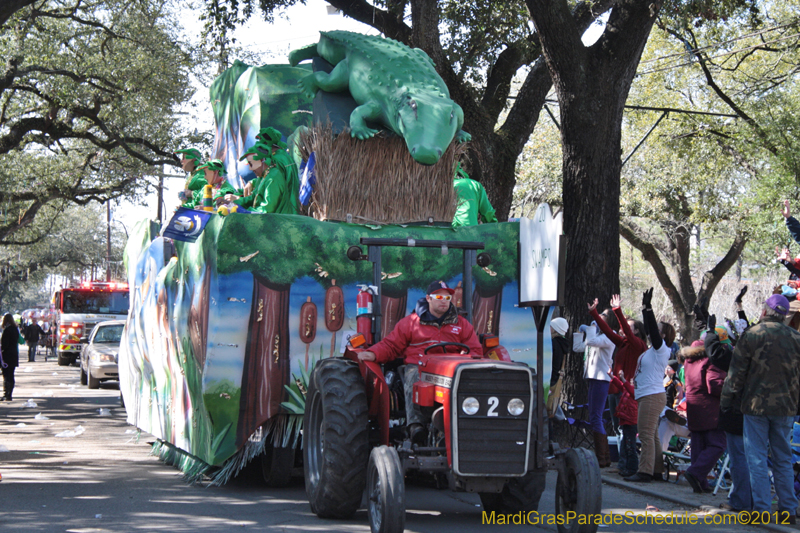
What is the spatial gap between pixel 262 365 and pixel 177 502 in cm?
137

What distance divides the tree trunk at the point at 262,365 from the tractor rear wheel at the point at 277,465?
57 centimetres

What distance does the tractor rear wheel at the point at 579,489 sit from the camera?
19.3ft

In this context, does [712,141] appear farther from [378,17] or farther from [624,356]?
[624,356]

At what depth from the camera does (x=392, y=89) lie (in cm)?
940

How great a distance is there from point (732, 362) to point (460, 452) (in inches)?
113

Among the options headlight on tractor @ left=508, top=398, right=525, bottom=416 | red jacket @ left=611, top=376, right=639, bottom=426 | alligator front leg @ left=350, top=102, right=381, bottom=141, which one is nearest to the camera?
headlight on tractor @ left=508, top=398, right=525, bottom=416

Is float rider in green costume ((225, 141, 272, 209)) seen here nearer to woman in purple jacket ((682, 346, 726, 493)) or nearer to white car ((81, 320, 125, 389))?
woman in purple jacket ((682, 346, 726, 493))

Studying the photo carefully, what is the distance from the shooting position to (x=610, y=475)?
998 cm

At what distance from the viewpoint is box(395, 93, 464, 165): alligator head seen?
8.83m

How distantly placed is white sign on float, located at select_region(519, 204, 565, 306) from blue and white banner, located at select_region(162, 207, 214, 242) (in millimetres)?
2948

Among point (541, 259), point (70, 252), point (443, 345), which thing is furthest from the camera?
point (70, 252)

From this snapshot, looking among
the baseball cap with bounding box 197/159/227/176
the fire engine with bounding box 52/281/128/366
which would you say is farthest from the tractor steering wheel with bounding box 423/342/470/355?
the fire engine with bounding box 52/281/128/366

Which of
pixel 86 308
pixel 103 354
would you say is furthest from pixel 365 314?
pixel 86 308

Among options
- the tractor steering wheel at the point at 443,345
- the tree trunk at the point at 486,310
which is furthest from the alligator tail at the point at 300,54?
the tractor steering wheel at the point at 443,345
